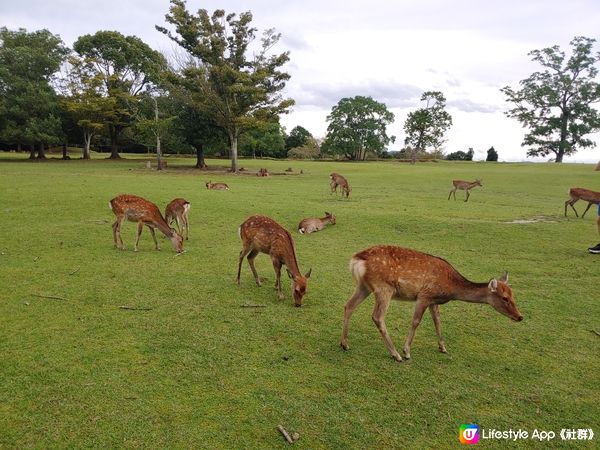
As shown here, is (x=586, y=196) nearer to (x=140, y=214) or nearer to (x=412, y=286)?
(x=412, y=286)

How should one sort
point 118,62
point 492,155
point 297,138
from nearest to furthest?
point 118,62 < point 492,155 < point 297,138

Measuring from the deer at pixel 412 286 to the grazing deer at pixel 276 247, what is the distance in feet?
5.25

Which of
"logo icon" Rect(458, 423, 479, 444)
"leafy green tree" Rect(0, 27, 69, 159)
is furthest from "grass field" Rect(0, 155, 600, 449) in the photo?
"leafy green tree" Rect(0, 27, 69, 159)

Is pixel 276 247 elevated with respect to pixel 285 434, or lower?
elevated

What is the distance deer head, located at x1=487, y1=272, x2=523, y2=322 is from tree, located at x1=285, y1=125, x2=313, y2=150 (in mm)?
79584

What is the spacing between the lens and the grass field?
3926mm

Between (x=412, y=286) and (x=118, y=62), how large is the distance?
48244 mm

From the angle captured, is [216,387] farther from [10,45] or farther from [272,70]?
[10,45]

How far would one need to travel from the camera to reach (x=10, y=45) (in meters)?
44.7

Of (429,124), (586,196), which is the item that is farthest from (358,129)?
(586,196)

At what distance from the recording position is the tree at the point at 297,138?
85.3 metres

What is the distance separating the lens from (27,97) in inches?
1617

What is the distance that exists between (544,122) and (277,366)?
2732 inches

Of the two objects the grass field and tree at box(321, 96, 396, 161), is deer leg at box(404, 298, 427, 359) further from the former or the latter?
tree at box(321, 96, 396, 161)
